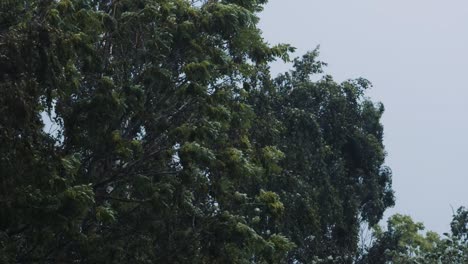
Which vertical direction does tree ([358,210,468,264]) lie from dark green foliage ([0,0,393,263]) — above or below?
above

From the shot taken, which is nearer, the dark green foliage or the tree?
the dark green foliage

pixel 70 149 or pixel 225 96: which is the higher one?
pixel 225 96

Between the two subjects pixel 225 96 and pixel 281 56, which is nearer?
pixel 225 96

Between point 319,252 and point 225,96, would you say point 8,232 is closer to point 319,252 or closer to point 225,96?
point 225,96

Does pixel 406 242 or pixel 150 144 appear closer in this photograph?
pixel 150 144

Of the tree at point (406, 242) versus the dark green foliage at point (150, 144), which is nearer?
the dark green foliage at point (150, 144)

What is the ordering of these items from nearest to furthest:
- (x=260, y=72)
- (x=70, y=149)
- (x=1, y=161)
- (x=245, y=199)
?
(x=1, y=161), (x=70, y=149), (x=245, y=199), (x=260, y=72)

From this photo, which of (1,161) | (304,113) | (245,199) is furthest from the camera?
(304,113)

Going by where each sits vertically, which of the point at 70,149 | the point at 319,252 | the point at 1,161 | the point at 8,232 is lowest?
the point at 1,161

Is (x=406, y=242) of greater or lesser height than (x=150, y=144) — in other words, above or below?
above

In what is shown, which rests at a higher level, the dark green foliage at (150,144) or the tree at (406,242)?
the tree at (406,242)

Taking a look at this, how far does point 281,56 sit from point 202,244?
12.4ft

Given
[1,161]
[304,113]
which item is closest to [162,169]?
[1,161]

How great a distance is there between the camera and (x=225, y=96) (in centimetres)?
1145
